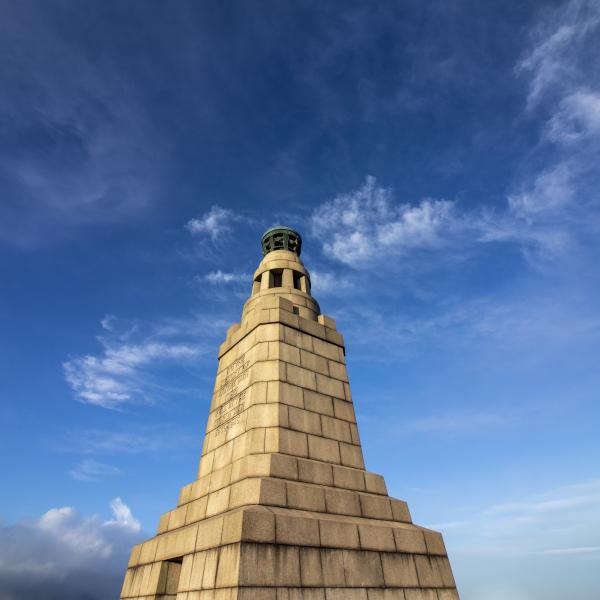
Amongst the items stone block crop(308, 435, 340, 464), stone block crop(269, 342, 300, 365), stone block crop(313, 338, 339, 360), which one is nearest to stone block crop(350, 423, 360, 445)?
stone block crop(308, 435, 340, 464)

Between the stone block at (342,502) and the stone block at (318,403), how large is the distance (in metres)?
2.84

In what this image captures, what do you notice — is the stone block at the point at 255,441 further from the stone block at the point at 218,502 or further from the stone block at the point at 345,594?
the stone block at the point at 345,594

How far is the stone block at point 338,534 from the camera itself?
9.83 m

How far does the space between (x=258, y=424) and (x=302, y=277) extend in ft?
30.2

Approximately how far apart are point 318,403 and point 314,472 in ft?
8.80

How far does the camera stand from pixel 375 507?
12.0 metres

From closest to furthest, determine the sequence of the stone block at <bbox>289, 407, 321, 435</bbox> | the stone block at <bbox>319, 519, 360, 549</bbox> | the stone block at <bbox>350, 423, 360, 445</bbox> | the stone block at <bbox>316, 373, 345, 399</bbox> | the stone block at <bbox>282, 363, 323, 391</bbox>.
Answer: the stone block at <bbox>319, 519, 360, 549</bbox> → the stone block at <bbox>289, 407, 321, 435</bbox> → the stone block at <bbox>282, 363, 323, 391</bbox> → the stone block at <bbox>350, 423, 360, 445</bbox> → the stone block at <bbox>316, 373, 345, 399</bbox>

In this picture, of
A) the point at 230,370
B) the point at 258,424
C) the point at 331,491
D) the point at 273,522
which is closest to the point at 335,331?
the point at 230,370

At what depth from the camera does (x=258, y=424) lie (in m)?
12.4

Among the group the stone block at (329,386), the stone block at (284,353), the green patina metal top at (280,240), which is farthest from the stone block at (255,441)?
the green patina metal top at (280,240)

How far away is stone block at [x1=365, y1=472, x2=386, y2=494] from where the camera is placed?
12.6 metres

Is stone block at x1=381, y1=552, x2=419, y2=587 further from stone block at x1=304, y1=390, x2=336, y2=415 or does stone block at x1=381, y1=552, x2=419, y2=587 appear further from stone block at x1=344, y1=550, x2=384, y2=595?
stone block at x1=304, y1=390, x2=336, y2=415

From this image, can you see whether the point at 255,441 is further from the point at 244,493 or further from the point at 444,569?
the point at 444,569

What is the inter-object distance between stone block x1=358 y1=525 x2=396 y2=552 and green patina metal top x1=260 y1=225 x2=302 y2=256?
14.0m
